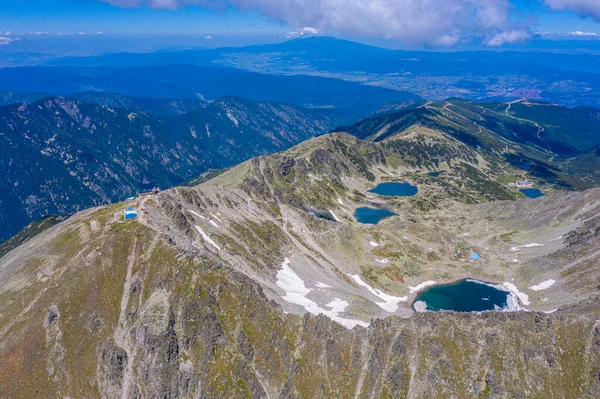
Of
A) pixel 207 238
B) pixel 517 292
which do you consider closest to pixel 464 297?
pixel 517 292

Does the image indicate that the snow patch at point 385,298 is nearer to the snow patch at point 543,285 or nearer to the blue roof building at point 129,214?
the snow patch at point 543,285

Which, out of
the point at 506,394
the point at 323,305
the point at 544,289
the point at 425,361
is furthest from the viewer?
the point at 544,289

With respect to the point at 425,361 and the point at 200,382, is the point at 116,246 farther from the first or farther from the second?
the point at 425,361

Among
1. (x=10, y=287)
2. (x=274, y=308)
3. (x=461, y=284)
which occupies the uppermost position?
(x=10, y=287)

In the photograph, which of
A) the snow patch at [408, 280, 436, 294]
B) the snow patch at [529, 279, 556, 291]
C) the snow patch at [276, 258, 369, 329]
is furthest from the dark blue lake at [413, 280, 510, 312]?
the snow patch at [276, 258, 369, 329]

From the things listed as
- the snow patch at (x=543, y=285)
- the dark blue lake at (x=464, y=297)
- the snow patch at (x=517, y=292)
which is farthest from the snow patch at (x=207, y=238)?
the snow patch at (x=543, y=285)

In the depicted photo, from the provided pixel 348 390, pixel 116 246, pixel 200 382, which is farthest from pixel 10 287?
pixel 348 390
